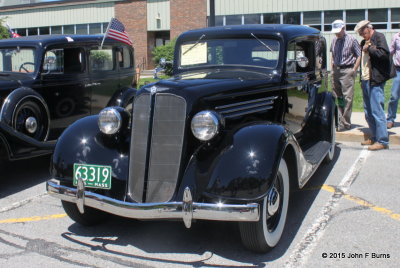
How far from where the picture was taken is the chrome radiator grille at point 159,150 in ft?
10.4

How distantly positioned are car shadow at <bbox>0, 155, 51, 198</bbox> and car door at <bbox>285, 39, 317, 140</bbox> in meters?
3.24

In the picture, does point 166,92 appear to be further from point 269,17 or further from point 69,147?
point 269,17

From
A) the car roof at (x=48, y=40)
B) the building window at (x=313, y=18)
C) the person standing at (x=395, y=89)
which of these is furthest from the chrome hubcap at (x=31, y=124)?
the building window at (x=313, y=18)

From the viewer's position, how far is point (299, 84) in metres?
4.70

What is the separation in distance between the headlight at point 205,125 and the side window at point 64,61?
10.9 feet

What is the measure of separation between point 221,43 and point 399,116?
19.0 feet

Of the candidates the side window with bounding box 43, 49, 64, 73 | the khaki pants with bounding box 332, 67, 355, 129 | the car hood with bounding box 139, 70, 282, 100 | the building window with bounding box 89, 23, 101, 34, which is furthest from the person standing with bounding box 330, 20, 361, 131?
the building window with bounding box 89, 23, 101, 34

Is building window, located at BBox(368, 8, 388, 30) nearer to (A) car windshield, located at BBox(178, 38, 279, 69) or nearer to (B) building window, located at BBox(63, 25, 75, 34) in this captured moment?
(B) building window, located at BBox(63, 25, 75, 34)

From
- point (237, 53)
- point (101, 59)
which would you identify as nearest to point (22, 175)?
point (101, 59)

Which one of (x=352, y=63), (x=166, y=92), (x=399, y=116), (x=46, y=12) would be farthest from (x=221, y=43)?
(x=46, y=12)

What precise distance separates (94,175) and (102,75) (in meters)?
3.44

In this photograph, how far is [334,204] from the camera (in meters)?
4.33

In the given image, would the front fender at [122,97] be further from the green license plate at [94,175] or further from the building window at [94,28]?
the building window at [94,28]

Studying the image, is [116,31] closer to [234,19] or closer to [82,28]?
[234,19]
